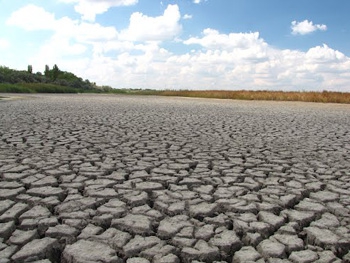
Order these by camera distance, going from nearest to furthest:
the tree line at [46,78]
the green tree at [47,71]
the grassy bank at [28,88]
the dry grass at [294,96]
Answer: the dry grass at [294,96] < the grassy bank at [28,88] < the tree line at [46,78] < the green tree at [47,71]

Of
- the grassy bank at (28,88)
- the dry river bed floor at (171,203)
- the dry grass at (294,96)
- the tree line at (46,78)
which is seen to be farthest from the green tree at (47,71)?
the dry river bed floor at (171,203)

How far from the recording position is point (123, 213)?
234 cm

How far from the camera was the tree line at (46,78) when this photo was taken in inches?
1729

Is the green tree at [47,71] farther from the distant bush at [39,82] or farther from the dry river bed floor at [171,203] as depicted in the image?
the dry river bed floor at [171,203]

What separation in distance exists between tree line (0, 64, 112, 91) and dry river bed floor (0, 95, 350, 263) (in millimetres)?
42089

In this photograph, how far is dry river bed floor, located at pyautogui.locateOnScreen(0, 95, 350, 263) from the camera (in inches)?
74.0

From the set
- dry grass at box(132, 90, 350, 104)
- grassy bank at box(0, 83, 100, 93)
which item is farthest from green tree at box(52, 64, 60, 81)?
dry grass at box(132, 90, 350, 104)

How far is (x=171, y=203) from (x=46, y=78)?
2179 inches

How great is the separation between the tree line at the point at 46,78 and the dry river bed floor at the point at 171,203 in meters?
42.1

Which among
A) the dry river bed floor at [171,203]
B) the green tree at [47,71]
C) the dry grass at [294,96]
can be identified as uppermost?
the green tree at [47,71]

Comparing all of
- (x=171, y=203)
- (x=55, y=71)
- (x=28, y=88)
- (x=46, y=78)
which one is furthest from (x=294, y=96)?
(x=55, y=71)

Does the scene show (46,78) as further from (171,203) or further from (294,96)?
(171,203)

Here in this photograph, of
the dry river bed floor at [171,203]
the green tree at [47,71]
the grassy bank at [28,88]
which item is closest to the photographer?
the dry river bed floor at [171,203]

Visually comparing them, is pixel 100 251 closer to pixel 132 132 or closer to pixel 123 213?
pixel 123 213
